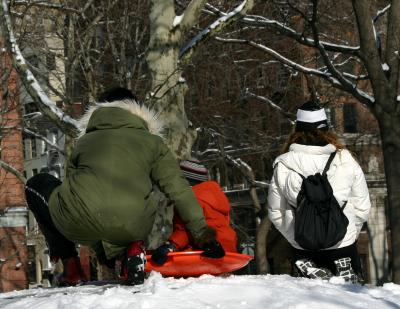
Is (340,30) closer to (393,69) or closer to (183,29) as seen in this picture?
(393,69)

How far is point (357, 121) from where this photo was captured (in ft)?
108

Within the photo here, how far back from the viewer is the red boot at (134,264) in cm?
518

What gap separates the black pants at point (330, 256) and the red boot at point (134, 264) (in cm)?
108

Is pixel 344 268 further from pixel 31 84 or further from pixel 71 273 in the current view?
pixel 31 84

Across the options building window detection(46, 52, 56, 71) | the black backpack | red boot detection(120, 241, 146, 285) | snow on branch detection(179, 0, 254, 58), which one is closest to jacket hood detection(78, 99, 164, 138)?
red boot detection(120, 241, 146, 285)

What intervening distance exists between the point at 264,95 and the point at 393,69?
12.9 m

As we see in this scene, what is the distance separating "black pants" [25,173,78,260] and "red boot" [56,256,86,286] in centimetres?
8

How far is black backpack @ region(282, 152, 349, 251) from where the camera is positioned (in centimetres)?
540

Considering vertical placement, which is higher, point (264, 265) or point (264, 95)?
point (264, 95)

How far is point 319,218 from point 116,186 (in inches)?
52.1

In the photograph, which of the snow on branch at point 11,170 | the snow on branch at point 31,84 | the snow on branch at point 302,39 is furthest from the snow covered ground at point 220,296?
the snow on branch at point 11,170

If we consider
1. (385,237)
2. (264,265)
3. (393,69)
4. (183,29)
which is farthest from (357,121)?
(183,29)

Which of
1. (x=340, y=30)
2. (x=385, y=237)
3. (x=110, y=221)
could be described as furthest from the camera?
(x=385, y=237)

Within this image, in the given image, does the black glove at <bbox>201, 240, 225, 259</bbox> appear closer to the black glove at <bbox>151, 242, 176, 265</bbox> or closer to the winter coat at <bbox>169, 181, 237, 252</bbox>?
the black glove at <bbox>151, 242, 176, 265</bbox>
